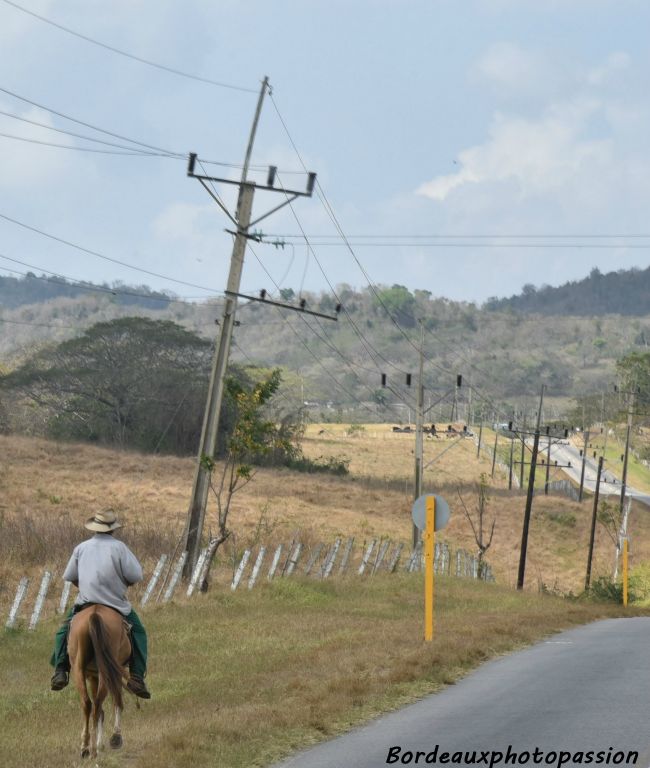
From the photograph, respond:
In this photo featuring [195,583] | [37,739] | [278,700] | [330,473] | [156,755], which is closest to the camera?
[156,755]

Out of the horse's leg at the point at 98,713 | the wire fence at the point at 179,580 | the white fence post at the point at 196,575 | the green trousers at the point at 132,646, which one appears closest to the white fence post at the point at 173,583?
the wire fence at the point at 179,580

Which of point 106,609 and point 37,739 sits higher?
point 106,609

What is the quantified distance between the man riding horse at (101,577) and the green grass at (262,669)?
723 millimetres

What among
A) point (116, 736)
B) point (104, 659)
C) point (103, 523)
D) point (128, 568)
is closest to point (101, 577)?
point (128, 568)

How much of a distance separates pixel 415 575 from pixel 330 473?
157 ft

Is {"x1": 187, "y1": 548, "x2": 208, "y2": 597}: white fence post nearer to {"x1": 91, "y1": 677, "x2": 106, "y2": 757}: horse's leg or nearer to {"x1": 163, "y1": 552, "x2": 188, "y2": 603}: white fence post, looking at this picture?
{"x1": 163, "y1": 552, "x2": 188, "y2": 603}: white fence post

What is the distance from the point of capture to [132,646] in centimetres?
1238

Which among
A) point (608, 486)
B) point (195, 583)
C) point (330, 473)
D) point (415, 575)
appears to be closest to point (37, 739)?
point (195, 583)

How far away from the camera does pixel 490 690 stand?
15.3m

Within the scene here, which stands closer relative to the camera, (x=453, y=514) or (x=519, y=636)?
(x=519, y=636)

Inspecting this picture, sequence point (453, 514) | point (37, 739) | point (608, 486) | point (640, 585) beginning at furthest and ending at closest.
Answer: point (608, 486), point (453, 514), point (640, 585), point (37, 739)

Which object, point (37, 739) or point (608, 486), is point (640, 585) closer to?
point (37, 739)

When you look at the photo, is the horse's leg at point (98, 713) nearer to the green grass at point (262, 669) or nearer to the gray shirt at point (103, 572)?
the green grass at point (262, 669)

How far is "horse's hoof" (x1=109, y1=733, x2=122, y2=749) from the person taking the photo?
11.8m
